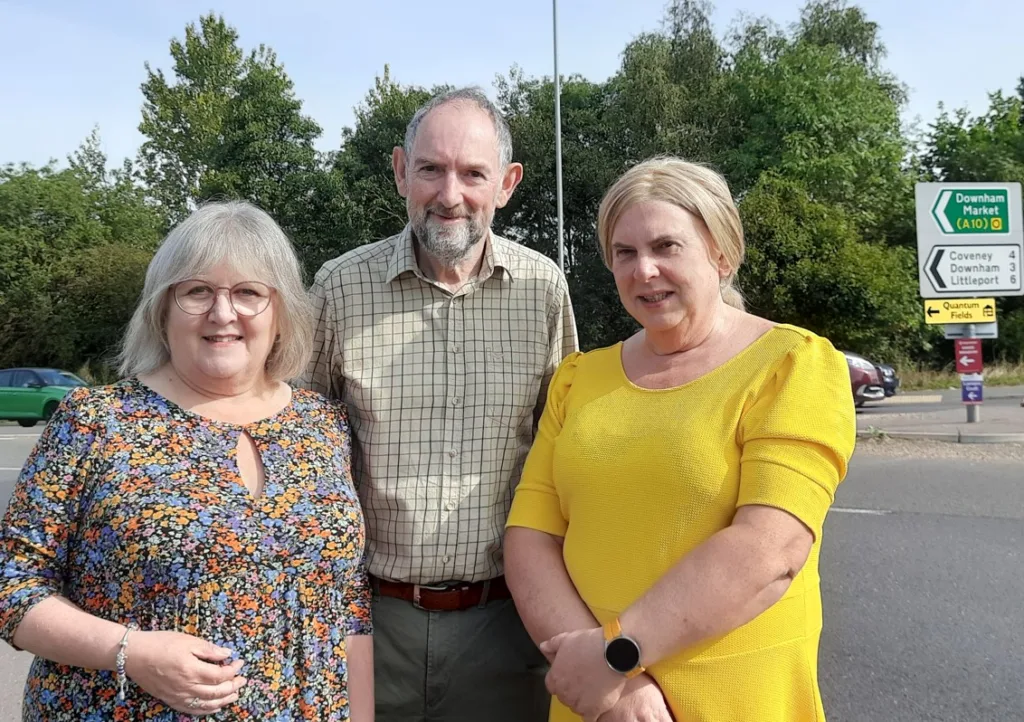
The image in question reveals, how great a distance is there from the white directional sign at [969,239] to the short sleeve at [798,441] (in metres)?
12.0

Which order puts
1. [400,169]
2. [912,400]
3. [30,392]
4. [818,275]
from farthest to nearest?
[818,275]
[30,392]
[912,400]
[400,169]

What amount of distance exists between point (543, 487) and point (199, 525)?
777mm

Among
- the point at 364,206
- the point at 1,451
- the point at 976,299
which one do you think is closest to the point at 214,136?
the point at 364,206

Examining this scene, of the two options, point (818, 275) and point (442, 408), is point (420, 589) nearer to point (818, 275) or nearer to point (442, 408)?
point (442, 408)

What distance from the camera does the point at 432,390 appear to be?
249cm

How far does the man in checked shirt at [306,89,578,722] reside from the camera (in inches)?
95.3

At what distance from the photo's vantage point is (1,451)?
1494 cm

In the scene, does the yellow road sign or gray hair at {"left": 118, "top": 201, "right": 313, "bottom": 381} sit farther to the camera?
the yellow road sign

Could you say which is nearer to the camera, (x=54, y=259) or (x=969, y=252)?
(x=969, y=252)

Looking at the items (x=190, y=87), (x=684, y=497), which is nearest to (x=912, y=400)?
(x=684, y=497)

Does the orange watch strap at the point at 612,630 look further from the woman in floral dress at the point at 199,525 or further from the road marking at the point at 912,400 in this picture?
the road marking at the point at 912,400

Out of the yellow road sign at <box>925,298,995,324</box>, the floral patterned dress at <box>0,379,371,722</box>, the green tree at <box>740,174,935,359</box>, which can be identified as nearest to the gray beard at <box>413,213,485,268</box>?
the floral patterned dress at <box>0,379,371,722</box>

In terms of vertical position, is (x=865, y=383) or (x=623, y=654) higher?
(x=623, y=654)

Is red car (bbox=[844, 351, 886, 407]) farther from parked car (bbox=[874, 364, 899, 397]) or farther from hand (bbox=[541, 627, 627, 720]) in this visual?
hand (bbox=[541, 627, 627, 720])
